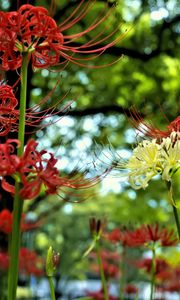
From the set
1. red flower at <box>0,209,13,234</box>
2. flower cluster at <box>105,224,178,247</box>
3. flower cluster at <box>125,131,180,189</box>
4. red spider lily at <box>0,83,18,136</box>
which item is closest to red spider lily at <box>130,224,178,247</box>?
flower cluster at <box>105,224,178,247</box>

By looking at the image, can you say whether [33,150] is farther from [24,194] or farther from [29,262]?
[29,262]

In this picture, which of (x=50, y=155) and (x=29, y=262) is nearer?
(x=50, y=155)

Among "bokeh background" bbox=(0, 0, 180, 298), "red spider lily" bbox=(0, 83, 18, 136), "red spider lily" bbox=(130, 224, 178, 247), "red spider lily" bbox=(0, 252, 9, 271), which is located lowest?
"red spider lily" bbox=(130, 224, 178, 247)

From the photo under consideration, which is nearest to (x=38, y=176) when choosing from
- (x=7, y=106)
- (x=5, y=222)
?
(x=7, y=106)

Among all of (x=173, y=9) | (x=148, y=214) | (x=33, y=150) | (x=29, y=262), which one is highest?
(x=173, y=9)

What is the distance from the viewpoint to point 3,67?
1.50m

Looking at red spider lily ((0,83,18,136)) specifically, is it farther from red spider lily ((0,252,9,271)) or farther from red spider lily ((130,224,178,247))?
red spider lily ((0,252,9,271))

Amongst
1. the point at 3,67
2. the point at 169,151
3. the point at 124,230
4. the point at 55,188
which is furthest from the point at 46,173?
the point at 124,230

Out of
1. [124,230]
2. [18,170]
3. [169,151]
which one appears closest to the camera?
[18,170]

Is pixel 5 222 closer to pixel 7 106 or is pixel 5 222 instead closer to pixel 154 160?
pixel 154 160

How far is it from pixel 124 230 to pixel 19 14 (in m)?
1.79

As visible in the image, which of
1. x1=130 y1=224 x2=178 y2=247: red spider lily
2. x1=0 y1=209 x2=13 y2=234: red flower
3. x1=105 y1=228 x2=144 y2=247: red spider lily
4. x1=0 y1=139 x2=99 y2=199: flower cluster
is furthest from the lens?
x1=0 y1=209 x2=13 y2=234: red flower

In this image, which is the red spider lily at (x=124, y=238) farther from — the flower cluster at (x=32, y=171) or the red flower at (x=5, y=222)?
the flower cluster at (x=32, y=171)

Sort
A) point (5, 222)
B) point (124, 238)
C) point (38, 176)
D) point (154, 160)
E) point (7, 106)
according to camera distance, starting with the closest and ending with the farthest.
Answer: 1. point (38, 176)
2. point (7, 106)
3. point (154, 160)
4. point (124, 238)
5. point (5, 222)
